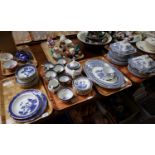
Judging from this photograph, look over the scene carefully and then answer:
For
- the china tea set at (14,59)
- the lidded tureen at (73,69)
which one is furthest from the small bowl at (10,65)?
the lidded tureen at (73,69)

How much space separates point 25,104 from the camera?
1.05 metres

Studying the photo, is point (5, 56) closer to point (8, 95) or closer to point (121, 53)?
point (8, 95)

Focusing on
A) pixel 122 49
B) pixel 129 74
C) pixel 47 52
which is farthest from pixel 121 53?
pixel 47 52

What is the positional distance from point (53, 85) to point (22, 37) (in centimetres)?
66

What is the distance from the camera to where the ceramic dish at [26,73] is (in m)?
1.12

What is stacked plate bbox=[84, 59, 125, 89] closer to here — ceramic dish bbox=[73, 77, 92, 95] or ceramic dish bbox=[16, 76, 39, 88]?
ceramic dish bbox=[73, 77, 92, 95]

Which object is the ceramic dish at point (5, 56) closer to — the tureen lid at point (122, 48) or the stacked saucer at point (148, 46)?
the tureen lid at point (122, 48)

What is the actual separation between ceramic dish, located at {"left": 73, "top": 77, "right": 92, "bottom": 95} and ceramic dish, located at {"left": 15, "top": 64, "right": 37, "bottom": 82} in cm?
27

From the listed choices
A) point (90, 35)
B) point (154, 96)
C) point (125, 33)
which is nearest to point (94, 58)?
point (90, 35)

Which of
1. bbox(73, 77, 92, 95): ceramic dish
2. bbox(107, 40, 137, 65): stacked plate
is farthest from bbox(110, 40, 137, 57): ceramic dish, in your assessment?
bbox(73, 77, 92, 95): ceramic dish

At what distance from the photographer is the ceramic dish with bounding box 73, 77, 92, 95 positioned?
1.11 m

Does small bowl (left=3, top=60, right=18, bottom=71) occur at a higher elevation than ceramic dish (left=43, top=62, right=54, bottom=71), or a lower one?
higher

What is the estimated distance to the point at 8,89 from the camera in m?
1.14

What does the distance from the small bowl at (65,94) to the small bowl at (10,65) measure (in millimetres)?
380
